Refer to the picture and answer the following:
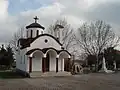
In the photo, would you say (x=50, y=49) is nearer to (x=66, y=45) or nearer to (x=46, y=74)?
(x=46, y=74)

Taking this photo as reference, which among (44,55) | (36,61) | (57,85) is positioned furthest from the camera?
(36,61)

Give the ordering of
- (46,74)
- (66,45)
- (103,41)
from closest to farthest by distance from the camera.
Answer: (46,74) → (103,41) → (66,45)

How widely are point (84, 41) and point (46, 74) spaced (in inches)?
804

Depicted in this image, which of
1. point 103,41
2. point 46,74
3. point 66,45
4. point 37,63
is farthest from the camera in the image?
point 66,45

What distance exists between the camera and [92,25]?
45.7 metres

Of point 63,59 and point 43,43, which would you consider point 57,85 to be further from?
point 63,59

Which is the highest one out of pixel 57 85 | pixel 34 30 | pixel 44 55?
pixel 34 30

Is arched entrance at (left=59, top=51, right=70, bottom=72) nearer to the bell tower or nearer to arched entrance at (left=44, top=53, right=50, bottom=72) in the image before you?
arched entrance at (left=44, top=53, right=50, bottom=72)

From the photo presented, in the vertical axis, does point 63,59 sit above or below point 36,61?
above

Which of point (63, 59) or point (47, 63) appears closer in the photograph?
point (47, 63)

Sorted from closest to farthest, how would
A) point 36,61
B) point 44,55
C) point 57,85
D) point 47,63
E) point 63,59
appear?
point 57,85
point 44,55
point 36,61
point 47,63
point 63,59

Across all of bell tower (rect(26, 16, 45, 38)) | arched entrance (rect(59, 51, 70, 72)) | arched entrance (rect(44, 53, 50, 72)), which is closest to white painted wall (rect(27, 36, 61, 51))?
arched entrance (rect(59, 51, 70, 72))

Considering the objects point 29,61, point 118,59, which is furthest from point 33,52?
point 118,59

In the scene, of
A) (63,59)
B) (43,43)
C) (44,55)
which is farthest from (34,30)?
(44,55)
